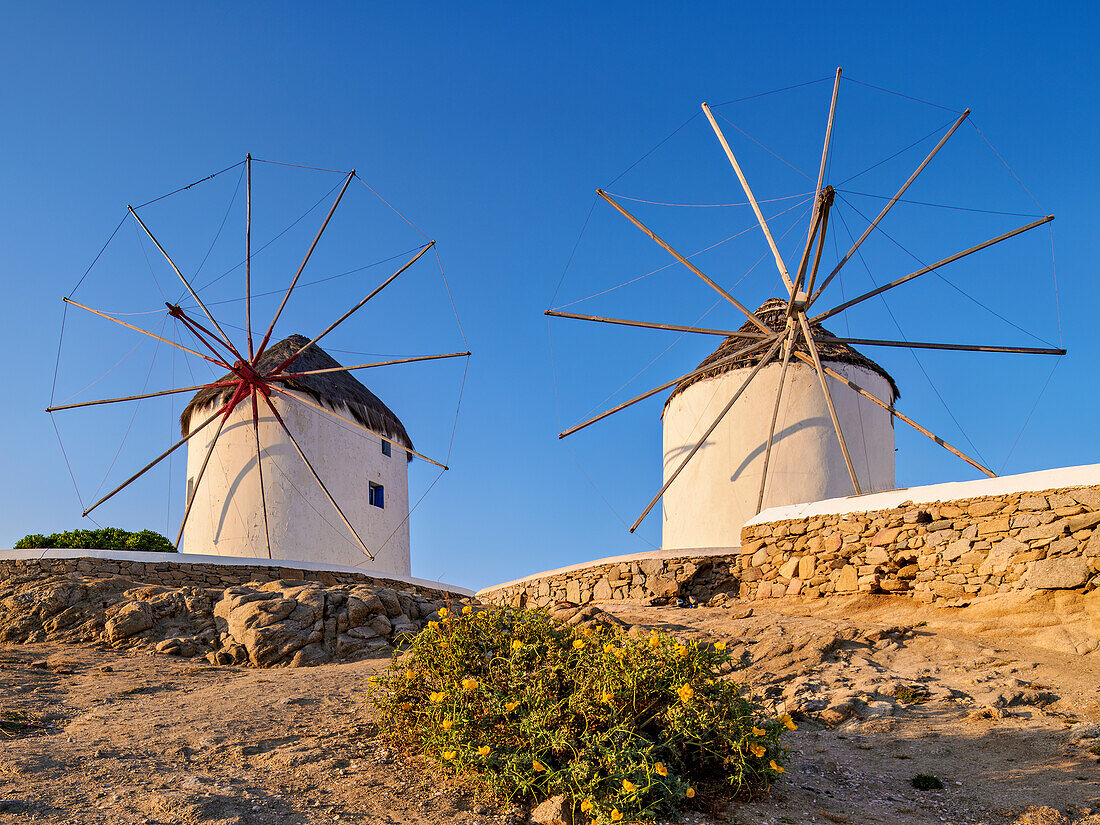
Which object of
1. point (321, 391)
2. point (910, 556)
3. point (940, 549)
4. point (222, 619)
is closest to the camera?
point (222, 619)

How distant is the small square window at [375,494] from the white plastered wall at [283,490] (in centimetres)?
17

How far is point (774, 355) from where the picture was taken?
1477 cm

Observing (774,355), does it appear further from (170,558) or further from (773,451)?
(170,558)

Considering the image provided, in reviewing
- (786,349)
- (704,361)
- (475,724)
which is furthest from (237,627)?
(704,361)

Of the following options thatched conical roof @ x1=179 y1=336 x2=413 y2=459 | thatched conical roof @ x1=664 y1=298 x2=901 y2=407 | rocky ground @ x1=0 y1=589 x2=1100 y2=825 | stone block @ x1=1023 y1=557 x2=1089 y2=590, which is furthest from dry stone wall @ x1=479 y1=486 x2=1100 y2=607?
thatched conical roof @ x1=179 y1=336 x2=413 y2=459

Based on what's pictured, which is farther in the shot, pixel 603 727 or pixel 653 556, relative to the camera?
pixel 653 556

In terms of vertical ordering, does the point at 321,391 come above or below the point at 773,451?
above

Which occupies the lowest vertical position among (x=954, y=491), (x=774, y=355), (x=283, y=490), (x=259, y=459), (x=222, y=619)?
(x=222, y=619)

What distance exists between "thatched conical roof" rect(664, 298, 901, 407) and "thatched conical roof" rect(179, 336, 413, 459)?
7.09m

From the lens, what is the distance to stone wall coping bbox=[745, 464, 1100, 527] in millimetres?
8445

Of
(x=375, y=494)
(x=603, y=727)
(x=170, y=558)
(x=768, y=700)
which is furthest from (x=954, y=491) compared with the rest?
(x=375, y=494)

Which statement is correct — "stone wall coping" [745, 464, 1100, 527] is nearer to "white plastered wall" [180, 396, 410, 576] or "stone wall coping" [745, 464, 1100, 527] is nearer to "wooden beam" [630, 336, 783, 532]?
"wooden beam" [630, 336, 783, 532]

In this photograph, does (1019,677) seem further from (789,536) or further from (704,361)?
(704,361)

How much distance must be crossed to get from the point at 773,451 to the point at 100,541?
11735mm
